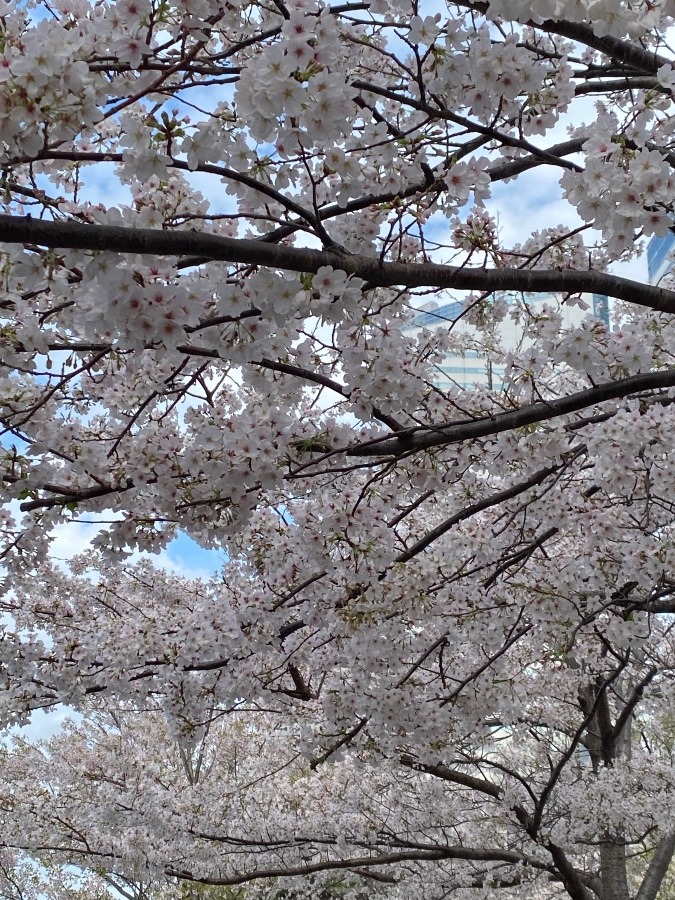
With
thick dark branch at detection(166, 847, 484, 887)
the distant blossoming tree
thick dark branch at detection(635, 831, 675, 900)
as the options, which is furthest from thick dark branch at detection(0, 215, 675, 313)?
thick dark branch at detection(635, 831, 675, 900)

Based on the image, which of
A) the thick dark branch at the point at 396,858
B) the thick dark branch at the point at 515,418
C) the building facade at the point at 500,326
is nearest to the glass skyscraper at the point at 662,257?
the building facade at the point at 500,326

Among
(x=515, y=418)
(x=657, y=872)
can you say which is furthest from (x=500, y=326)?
(x=515, y=418)

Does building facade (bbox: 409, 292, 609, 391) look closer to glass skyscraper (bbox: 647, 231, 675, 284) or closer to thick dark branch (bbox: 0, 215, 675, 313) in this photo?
thick dark branch (bbox: 0, 215, 675, 313)

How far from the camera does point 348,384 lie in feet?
11.4

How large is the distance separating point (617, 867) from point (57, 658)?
643cm

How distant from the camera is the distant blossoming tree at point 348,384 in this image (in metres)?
2.46

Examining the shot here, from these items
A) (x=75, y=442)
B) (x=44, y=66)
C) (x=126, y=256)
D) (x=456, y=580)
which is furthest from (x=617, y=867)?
(x=44, y=66)

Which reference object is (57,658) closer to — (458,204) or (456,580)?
(456,580)

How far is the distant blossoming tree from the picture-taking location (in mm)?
2455

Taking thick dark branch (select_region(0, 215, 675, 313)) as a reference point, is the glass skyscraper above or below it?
above

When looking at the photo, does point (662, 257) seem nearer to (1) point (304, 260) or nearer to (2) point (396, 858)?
(2) point (396, 858)

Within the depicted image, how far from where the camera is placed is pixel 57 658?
5.79 metres

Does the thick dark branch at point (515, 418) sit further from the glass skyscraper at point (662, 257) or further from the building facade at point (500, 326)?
the glass skyscraper at point (662, 257)

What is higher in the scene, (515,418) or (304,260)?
(515,418)
